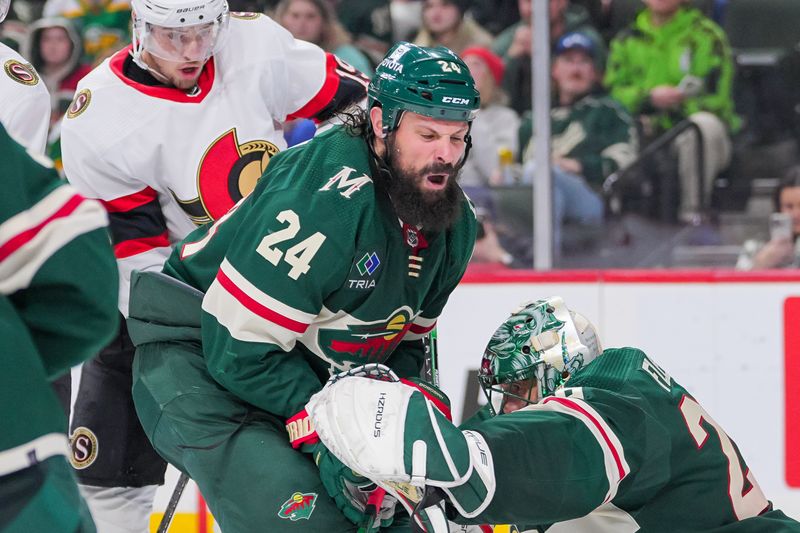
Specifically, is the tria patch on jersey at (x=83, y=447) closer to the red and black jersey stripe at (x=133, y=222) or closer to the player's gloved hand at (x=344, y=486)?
the red and black jersey stripe at (x=133, y=222)

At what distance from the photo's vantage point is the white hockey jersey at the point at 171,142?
301 cm

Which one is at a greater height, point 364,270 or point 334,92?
point 334,92

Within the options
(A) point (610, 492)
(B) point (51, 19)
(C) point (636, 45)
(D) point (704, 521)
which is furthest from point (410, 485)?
(B) point (51, 19)

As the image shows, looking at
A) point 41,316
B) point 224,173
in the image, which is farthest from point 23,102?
point 41,316

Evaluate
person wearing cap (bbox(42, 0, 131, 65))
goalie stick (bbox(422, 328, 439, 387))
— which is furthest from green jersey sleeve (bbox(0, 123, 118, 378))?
person wearing cap (bbox(42, 0, 131, 65))

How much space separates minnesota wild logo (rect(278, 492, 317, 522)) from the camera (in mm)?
2293

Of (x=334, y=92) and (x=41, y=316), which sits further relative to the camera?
(x=334, y=92)

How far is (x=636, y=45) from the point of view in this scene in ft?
16.5

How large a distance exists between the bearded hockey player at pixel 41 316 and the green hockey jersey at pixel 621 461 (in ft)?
2.21

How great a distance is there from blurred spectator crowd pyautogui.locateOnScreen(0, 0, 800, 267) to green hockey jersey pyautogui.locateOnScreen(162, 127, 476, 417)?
2109mm

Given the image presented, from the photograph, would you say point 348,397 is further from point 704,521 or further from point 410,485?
point 704,521

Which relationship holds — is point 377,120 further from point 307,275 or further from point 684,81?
point 684,81

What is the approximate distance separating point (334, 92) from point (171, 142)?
43 cm

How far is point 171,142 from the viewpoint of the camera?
9.90ft
